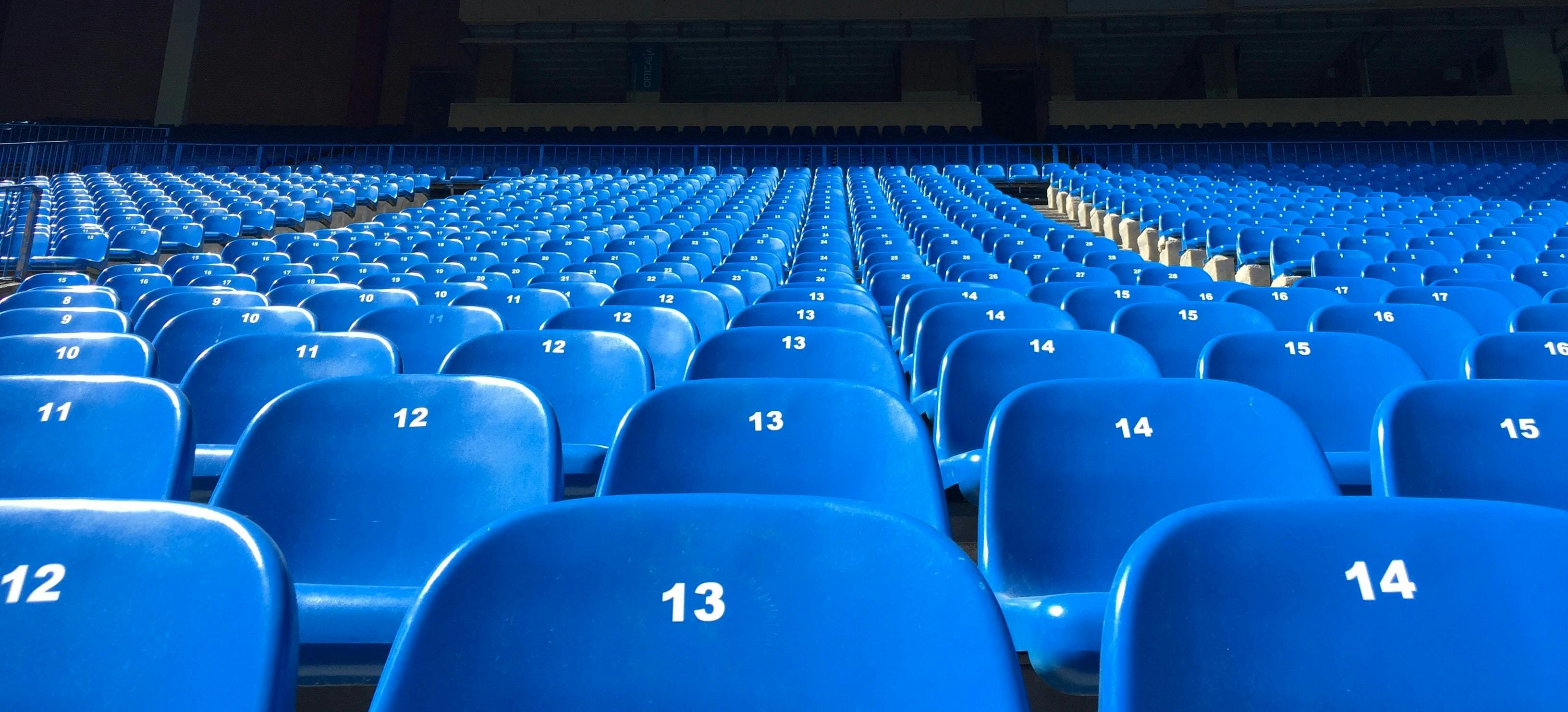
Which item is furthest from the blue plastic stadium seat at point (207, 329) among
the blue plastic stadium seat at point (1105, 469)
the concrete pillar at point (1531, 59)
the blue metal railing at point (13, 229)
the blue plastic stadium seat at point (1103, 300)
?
the concrete pillar at point (1531, 59)

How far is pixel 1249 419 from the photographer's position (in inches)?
56.4

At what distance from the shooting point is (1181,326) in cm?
263

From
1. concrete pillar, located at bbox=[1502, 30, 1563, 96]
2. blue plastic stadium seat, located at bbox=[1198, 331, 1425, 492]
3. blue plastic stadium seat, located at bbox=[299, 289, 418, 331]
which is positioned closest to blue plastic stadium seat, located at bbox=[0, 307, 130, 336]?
blue plastic stadium seat, located at bbox=[299, 289, 418, 331]

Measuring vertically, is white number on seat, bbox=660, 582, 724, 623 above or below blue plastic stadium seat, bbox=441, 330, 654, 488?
below

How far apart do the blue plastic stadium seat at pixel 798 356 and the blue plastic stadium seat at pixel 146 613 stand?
1282 mm

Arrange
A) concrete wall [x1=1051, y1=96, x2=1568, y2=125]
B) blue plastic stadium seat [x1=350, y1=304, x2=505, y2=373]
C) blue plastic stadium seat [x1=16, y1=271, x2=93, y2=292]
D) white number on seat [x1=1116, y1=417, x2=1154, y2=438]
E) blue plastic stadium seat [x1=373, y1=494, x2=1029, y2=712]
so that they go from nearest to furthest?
blue plastic stadium seat [x1=373, y1=494, x2=1029, y2=712] → white number on seat [x1=1116, y1=417, x2=1154, y2=438] → blue plastic stadium seat [x1=350, y1=304, x2=505, y2=373] → blue plastic stadium seat [x1=16, y1=271, x2=93, y2=292] → concrete wall [x1=1051, y1=96, x2=1568, y2=125]

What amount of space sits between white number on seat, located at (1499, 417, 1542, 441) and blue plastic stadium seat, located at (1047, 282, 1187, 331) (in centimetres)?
175

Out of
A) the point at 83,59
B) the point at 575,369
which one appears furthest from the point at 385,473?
the point at 83,59

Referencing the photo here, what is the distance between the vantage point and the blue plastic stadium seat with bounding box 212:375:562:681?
1399mm

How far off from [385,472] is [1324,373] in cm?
206

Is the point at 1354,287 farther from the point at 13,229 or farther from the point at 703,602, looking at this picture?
the point at 13,229

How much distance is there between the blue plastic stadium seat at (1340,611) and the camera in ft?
2.64

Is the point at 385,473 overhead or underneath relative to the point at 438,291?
underneath

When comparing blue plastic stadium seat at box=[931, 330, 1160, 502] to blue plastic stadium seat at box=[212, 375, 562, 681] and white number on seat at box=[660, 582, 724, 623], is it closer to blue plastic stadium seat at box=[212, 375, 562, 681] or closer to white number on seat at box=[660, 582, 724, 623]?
blue plastic stadium seat at box=[212, 375, 562, 681]
